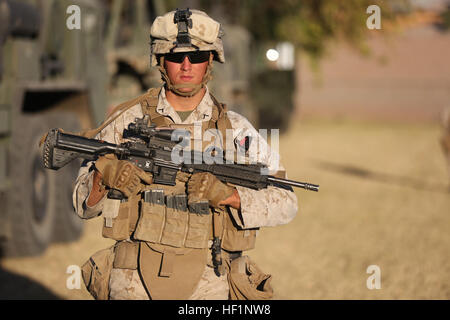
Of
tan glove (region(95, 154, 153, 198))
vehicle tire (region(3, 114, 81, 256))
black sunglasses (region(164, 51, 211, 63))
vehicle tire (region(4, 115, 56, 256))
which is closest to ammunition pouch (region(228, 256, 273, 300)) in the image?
tan glove (region(95, 154, 153, 198))

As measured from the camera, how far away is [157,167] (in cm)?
343

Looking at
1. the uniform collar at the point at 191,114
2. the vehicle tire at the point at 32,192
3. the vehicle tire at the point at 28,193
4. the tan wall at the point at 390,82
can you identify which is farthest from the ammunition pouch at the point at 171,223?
the tan wall at the point at 390,82

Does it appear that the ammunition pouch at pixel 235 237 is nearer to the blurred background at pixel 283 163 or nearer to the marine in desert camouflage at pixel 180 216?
the marine in desert camouflage at pixel 180 216

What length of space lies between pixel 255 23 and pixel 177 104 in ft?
55.0

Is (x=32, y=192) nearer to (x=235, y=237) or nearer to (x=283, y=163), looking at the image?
(x=235, y=237)

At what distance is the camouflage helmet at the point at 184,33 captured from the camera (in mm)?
3414

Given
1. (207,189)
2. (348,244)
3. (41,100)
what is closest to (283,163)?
(348,244)

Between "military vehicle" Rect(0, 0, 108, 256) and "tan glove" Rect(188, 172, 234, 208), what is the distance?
3657 mm

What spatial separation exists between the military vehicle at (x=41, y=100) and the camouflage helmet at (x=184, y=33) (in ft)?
10.6

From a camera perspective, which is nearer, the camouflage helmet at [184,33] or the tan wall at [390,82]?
the camouflage helmet at [184,33]

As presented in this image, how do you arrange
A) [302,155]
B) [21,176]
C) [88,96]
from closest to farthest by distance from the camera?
[21,176] < [88,96] < [302,155]
